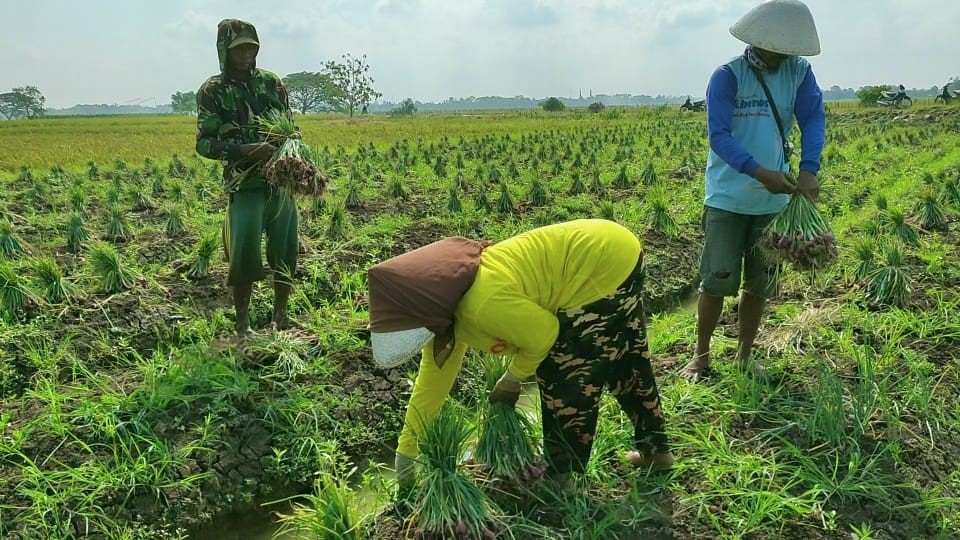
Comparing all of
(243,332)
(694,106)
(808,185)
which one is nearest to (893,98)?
(694,106)

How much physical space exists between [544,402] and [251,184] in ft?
7.48

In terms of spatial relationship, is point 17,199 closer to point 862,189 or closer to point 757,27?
point 757,27

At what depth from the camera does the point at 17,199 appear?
902cm

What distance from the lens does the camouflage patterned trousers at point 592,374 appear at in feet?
7.34

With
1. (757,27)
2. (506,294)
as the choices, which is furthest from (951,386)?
(506,294)

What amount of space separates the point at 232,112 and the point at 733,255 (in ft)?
9.47

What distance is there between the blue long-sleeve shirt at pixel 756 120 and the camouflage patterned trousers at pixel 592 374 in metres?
1.06

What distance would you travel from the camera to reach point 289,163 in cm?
362

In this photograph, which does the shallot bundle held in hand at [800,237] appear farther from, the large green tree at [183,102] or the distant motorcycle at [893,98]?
the large green tree at [183,102]

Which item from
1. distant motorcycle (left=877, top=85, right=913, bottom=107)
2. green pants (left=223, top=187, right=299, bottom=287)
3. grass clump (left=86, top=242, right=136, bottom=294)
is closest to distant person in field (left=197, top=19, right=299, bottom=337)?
green pants (left=223, top=187, right=299, bottom=287)

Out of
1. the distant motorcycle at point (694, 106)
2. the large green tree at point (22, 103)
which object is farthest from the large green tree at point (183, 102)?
the distant motorcycle at point (694, 106)

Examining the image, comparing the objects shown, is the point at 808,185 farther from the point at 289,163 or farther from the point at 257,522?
the point at 257,522

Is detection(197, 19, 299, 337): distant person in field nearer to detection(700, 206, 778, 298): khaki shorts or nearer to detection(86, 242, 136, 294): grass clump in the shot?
detection(86, 242, 136, 294): grass clump

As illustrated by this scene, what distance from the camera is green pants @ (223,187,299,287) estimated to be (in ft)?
12.2
